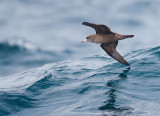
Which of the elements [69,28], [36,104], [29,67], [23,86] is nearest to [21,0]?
[69,28]

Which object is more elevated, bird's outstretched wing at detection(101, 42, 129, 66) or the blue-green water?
bird's outstretched wing at detection(101, 42, 129, 66)

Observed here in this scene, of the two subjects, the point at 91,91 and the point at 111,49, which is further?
the point at 111,49

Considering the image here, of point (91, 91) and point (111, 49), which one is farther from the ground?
point (111, 49)

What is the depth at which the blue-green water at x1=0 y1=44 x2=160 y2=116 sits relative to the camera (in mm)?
8797

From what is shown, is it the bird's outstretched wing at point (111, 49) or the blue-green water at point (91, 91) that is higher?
the bird's outstretched wing at point (111, 49)

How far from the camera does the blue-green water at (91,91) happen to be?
28.9 feet

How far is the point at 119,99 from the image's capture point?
918cm

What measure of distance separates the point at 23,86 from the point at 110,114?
4.30 metres

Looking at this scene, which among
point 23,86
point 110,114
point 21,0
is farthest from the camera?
point 21,0

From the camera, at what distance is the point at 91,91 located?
1020 cm

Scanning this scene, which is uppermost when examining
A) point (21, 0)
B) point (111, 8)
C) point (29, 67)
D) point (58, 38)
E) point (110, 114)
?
point (21, 0)

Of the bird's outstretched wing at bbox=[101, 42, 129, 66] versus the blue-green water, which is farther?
the bird's outstretched wing at bbox=[101, 42, 129, 66]

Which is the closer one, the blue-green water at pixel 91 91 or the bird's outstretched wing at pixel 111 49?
the blue-green water at pixel 91 91

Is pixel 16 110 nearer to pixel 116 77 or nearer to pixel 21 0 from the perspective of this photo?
pixel 116 77
